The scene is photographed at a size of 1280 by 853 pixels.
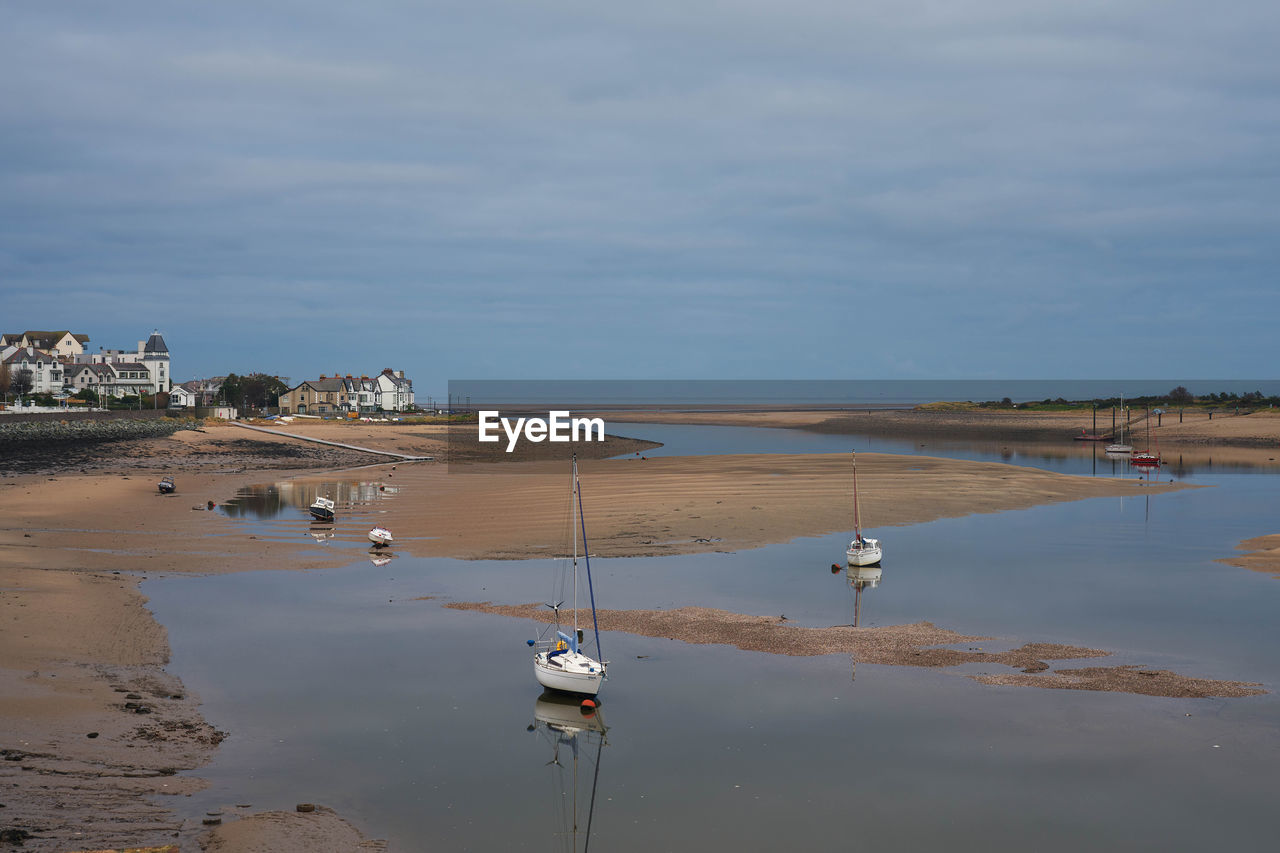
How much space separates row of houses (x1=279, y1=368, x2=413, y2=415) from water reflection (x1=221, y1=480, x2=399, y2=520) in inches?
3395

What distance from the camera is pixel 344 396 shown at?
160 meters

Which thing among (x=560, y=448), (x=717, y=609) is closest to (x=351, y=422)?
(x=560, y=448)

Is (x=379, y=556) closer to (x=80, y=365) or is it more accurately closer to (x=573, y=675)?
(x=573, y=675)

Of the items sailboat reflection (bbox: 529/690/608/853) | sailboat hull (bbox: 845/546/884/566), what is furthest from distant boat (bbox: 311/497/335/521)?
sailboat reflection (bbox: 529/690/608/853)

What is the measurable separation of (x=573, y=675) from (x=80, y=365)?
167619 millimetres

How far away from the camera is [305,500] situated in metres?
58.6

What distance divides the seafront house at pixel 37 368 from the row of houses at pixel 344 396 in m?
33.3

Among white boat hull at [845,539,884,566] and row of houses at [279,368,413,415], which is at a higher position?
row of houses at [279,368,413,415]

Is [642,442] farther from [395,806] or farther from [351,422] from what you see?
[395,806]

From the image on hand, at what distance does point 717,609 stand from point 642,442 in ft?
241

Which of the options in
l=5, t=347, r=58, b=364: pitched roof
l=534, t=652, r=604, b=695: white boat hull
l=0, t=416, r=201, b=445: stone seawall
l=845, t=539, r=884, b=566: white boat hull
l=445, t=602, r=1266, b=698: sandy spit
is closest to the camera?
l=534, t=652, r=604, b=695: white boat hull

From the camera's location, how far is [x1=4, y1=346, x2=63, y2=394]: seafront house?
151 m

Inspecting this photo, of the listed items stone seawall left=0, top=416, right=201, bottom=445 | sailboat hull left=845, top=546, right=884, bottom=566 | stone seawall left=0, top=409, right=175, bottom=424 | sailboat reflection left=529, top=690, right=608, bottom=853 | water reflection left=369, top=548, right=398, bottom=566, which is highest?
stone seawall left=0, top=409, right=175, bottom=424

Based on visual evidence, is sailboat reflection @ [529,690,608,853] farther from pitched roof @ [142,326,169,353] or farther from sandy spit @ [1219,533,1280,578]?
pitched roof @ [142,326,169,353]
